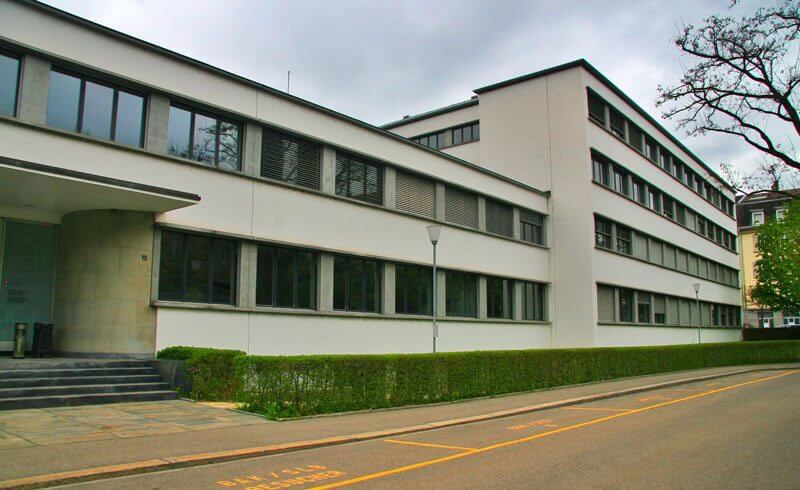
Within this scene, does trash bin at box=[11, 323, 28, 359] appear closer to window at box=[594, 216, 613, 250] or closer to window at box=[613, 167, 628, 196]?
window at box=[594, 216, 613, 250]

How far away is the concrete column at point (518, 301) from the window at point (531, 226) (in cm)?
247

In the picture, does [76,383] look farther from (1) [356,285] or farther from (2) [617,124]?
(2) [617,124]

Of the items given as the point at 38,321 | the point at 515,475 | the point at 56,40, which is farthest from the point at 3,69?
the point at 515,475

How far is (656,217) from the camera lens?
40531mm

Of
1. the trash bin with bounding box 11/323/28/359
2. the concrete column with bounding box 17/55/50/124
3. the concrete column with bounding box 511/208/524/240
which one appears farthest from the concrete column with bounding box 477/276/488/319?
the concrete column with bounding box 17/55/50/124

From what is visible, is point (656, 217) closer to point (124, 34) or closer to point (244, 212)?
point (244, 212)

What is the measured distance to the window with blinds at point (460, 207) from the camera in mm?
25984

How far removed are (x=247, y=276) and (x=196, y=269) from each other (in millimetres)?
1511

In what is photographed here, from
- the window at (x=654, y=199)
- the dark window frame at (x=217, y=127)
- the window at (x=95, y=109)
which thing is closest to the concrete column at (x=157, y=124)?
the window at (x=95, y=109)

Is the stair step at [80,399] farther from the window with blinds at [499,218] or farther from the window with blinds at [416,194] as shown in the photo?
the window with blinds at [499,218]

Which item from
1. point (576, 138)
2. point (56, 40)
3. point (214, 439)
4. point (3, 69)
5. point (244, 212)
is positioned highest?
point (576, 138)

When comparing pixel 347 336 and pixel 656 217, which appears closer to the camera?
pixel 347 336

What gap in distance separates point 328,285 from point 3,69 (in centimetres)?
1007

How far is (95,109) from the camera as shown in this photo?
597 inches
